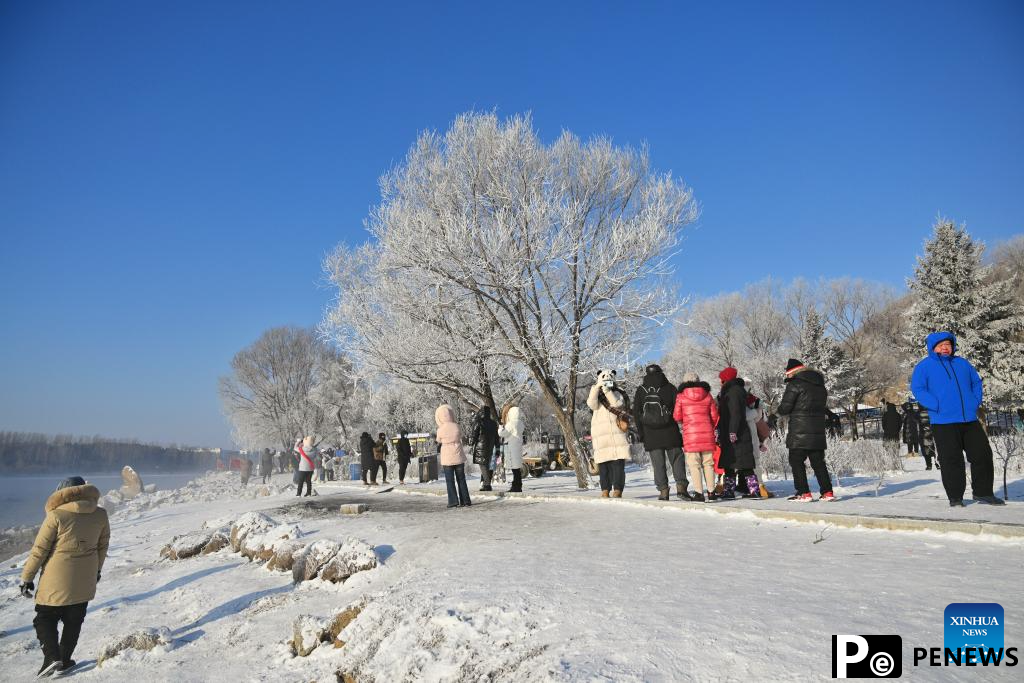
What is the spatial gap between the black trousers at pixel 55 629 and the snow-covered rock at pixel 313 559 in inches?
85.2

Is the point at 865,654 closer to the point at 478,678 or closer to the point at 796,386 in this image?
the point at 478,678

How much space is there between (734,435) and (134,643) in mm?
7502

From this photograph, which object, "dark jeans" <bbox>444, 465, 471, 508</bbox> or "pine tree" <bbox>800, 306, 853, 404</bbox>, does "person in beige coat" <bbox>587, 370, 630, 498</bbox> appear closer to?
"dark jeans" <bbox>444, 465, 471, 508</bbox>

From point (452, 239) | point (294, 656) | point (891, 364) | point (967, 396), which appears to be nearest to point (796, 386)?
point (967, 396)

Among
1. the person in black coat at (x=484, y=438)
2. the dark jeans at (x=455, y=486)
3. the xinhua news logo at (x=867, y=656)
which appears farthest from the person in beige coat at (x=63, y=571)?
the person in black coat at (x=484, y=438)

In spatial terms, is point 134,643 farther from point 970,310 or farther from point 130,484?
point 970,310

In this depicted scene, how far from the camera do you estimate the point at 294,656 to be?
522 centimetres

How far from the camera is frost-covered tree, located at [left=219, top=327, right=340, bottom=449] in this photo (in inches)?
1905

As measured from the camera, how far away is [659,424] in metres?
8.77

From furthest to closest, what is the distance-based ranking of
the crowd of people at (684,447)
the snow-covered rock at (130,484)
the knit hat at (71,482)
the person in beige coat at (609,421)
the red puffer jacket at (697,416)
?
the snow-covered rock at (130,484) < the person in beige coat at (609,421) < the red puffer jacket at (697,416) < the knit hat at (71,482) < the crowd of people at (684,447)

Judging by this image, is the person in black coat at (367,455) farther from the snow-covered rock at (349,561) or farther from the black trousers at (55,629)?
the black trousers at (55,629)

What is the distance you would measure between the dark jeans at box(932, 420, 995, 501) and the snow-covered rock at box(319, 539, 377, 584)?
6.20 metres

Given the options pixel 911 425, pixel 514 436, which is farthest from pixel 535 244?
pixel 911 425

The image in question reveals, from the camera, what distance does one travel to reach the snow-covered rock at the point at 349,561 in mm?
6637
